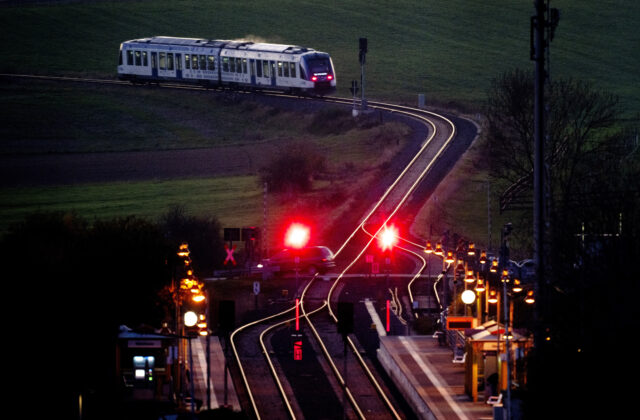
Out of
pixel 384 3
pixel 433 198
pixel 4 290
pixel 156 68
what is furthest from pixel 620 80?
pixel 4 290

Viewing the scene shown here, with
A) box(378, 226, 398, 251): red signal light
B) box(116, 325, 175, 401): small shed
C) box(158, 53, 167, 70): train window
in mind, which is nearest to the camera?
box(116, 325, 175, 401): small shed

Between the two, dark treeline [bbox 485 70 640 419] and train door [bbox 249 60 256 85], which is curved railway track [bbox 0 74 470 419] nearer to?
dark treeline [bbox 485 70 640 419]

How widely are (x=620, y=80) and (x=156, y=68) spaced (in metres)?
44.2

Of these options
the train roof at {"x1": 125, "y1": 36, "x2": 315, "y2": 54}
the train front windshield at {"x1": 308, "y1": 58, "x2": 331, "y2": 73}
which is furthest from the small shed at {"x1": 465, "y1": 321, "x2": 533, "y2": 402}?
the train front windshield at {"x1": 308, "y1": 58, "x2": 331, "y2": 73}

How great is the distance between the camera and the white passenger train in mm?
92062

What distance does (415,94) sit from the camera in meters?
113

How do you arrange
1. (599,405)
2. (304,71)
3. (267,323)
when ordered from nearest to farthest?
(599,405) → (267,323) → (304,71)

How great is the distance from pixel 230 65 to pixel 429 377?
6544 centimetres

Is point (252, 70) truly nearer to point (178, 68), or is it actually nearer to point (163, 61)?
point (178, 68)

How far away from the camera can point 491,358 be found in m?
33.1

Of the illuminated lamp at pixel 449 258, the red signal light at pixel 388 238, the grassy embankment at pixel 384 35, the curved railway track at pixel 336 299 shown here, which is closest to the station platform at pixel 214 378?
the curved railway track at pixel 336 299

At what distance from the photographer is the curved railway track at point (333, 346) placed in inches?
1337

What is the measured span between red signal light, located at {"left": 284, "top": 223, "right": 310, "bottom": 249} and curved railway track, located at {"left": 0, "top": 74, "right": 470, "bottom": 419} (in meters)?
1.93

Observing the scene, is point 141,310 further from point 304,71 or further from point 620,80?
point 620,80
